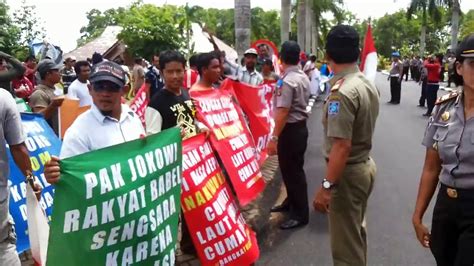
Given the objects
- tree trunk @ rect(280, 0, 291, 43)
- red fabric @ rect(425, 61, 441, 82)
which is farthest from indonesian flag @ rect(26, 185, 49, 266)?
tree trunk @ rect(280, 0, 291, 43)

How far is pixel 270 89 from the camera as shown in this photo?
7.34 meters

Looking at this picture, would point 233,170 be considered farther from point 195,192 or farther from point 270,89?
point 270,89

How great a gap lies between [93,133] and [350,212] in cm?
176

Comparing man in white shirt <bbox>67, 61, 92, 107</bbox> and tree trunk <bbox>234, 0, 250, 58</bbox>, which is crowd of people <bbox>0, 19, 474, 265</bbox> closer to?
man in white shirt <bbox>67, 61, 92, 107</bbox>

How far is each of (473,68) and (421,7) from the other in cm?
4328

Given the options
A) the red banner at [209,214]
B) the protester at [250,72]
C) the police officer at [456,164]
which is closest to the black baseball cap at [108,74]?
the red banner at [209,214]

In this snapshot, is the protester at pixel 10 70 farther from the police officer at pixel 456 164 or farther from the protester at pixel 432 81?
the protester at pixel 432 81

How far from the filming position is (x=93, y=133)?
108 inches

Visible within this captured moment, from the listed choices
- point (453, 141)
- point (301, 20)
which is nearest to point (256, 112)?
point (453, 141)

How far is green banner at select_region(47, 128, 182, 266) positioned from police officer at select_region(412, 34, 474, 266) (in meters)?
1.51

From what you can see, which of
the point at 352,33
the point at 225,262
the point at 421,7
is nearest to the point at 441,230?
the point at 352,33

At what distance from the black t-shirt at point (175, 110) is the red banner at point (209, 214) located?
0.87 feet

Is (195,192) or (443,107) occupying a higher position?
(443,107)

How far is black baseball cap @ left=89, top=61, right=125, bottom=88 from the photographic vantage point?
2.81m
